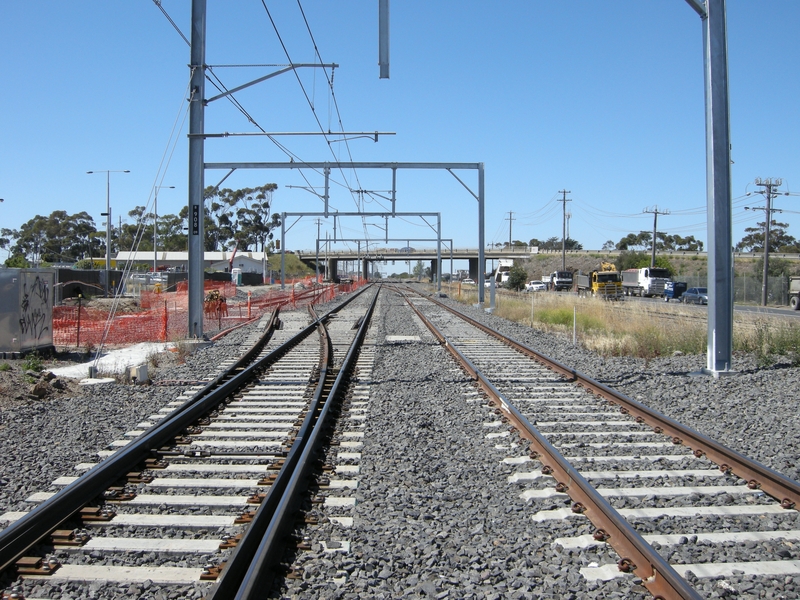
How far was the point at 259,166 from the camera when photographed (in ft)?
78.6

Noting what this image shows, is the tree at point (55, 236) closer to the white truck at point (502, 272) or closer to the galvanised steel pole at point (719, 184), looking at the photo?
the white truck at point (502, 272)

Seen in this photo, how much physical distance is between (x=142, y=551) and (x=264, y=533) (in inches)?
31.3

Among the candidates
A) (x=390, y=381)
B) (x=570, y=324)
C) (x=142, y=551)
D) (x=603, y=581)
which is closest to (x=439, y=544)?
(x=603, y=581)

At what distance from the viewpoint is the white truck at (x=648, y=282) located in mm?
63562

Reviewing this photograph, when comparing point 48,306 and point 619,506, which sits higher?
point 48,306

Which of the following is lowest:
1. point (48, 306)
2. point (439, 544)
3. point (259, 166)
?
point (439, 544)

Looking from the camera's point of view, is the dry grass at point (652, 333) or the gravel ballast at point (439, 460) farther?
the dry grass at point (652, 333)

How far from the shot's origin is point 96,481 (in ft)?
18.5

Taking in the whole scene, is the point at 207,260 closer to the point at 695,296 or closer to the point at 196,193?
the point at 695,296

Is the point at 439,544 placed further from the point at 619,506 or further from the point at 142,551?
the point at 142,551

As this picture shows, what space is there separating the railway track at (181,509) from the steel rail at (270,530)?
0.04 ft

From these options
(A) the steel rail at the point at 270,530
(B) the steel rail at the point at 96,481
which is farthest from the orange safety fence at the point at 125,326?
(A) the steel rail at the point at 270,530

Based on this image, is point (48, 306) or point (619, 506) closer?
point (619, 506)

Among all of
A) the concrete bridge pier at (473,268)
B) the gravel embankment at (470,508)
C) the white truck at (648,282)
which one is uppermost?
the concrete bridge pier at (473,268)
